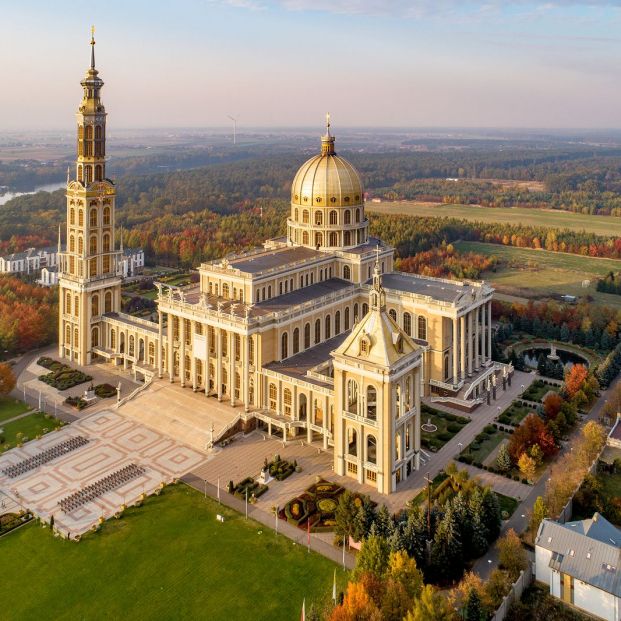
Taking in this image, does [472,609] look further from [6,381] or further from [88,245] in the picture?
[88,245]

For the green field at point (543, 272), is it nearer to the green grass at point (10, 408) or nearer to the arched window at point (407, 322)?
the arched window at point (407, 322)

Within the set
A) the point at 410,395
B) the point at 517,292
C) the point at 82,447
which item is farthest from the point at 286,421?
the point at 517,292

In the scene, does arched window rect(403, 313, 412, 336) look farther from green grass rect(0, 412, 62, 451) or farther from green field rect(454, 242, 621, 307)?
green field rect(454, 242, 621, 307)

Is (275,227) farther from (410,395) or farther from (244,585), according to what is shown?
(244,585)

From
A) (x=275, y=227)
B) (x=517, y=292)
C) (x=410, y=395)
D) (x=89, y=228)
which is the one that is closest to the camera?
(x=410, y=395)

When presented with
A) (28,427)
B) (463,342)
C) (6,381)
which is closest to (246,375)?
(28,427)

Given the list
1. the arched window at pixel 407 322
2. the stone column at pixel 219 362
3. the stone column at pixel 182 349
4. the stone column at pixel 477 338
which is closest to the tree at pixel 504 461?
the stone column at pixel 477 338
